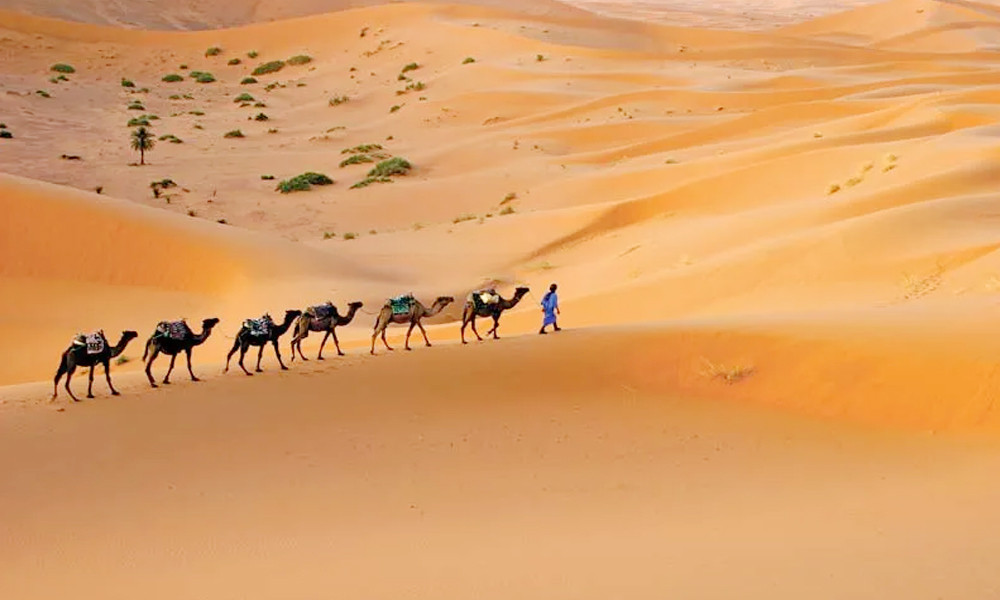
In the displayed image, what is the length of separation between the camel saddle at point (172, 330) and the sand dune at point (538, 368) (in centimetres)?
50

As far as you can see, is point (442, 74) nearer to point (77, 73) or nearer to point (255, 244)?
point (77, 73)

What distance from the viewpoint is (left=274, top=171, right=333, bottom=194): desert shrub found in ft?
107

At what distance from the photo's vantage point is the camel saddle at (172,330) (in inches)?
376

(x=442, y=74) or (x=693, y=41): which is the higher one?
(x=693, y=41)

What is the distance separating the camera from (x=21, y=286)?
1917 cm

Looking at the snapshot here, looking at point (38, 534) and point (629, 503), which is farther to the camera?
point (629, 503)

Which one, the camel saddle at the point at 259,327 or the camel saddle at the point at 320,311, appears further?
the camel saddle at the point at 320,311

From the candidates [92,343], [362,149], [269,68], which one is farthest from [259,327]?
[269,68]

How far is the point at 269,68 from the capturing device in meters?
60.8

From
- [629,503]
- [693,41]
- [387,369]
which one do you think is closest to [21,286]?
[387,369]

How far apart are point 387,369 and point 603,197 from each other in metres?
19.6

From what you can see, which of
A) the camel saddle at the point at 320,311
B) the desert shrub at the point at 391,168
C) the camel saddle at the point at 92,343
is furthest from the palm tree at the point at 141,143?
the camel saddle at the point at 92,343

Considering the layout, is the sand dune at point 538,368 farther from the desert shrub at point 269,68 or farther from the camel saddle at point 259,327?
the desert shrub at point 269,68

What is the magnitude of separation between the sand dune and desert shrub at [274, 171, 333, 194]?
22.3 inches
